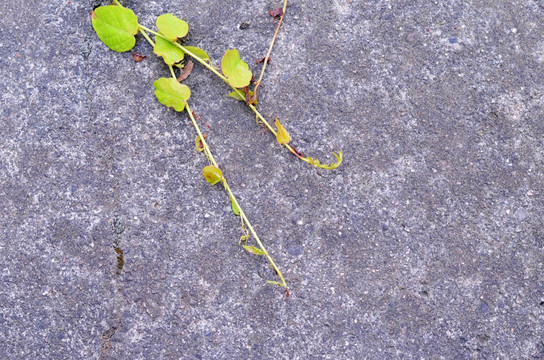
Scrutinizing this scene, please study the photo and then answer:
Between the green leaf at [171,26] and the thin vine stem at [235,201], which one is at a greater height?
the green leaf at [171,26]

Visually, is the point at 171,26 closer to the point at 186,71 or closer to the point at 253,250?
the point at 186,71

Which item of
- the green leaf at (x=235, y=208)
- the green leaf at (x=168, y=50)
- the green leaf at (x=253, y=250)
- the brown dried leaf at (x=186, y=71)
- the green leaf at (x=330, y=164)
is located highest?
the green leaf at (x=168, y=50)

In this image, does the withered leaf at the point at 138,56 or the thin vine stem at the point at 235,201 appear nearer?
the thin vine stem at the point at 235,201

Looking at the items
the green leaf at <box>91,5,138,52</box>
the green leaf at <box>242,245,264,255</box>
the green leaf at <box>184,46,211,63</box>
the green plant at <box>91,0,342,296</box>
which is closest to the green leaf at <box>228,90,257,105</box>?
the green plant at <box>91,0,342,296</box>

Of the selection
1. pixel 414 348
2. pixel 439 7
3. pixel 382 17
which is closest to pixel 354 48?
pixel 382 17

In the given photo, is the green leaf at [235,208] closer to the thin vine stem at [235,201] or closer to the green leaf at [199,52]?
the thin vine stem at [235,201]

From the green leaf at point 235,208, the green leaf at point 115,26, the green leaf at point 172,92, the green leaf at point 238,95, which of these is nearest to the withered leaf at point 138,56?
the green leaf at point 115,26
